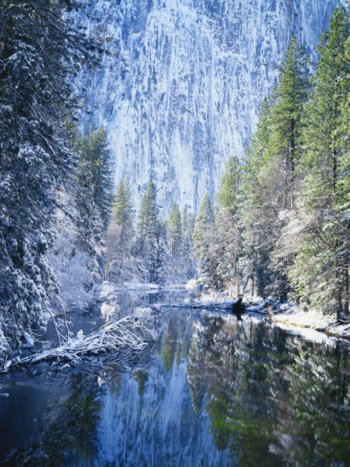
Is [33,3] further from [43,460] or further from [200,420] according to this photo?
[200,420]

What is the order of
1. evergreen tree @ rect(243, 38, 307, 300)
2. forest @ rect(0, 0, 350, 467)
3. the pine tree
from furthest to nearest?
the pine tree
evergreen tree @ rect(243, 38, 307, 300)
forest @ rect(0, 0, 350, 467)

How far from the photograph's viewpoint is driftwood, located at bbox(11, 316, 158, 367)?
11516 mm

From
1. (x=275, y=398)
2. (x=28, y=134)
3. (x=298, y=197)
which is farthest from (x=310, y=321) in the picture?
(x=28, y=134)

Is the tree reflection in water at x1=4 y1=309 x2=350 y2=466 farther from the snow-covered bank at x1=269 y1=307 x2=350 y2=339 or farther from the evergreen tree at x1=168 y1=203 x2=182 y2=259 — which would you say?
the evergreen tree at x1=168 y1=203 x2=182 y2=259

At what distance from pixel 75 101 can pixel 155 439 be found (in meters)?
7.71

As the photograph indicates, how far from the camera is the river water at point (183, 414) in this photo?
6430 millimetres

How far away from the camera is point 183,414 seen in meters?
8.37

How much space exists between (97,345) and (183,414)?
5396 millimetres

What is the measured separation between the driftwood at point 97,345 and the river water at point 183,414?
3.19 feet

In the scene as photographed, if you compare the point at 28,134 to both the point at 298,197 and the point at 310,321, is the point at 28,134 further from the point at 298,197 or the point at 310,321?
the point at 310,321

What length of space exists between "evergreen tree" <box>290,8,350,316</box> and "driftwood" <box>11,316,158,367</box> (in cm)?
830

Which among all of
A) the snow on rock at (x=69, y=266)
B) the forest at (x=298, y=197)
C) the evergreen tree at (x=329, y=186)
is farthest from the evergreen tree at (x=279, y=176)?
the snow on rock at (x=69, y=266)

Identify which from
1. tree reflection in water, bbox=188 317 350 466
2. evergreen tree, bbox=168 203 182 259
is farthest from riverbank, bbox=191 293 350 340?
evergreen tree, bbox=168 203 182 259

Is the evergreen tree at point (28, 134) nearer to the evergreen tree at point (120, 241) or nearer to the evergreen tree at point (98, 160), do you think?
the evergreen tree at point (98, 160)
